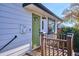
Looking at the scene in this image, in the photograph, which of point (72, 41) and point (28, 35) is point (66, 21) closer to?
point (72, 41)

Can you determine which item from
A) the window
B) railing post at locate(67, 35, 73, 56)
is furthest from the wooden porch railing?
the window

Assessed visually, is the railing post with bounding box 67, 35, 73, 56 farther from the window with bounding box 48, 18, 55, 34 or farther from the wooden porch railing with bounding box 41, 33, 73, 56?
the window with bounding box 48, 18, 55, 34

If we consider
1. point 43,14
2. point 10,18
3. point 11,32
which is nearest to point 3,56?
point 11,32

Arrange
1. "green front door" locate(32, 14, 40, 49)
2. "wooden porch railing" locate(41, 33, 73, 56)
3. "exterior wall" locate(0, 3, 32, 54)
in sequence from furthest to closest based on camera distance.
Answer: "green front door" locate(32, 14, 40, 49) → "wooden porch railing" locate(41, 33, 73, 56) → "exterior wall" locate(0, 3, 32, 54)

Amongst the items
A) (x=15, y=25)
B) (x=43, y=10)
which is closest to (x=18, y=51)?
(x=15, y=25)

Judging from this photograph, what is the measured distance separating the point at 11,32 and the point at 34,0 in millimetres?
681

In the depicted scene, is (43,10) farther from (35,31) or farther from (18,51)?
(18,51)

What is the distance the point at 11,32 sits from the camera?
3.30 m

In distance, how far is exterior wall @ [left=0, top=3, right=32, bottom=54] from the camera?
3160 millimetres

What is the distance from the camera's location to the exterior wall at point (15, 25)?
316cm

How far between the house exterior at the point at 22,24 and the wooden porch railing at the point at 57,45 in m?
0.13

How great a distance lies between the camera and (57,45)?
11.1 ft

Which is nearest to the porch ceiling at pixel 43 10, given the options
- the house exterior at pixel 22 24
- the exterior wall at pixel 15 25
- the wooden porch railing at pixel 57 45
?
the house exterior at pixel 22 24

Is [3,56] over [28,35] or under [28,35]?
under
